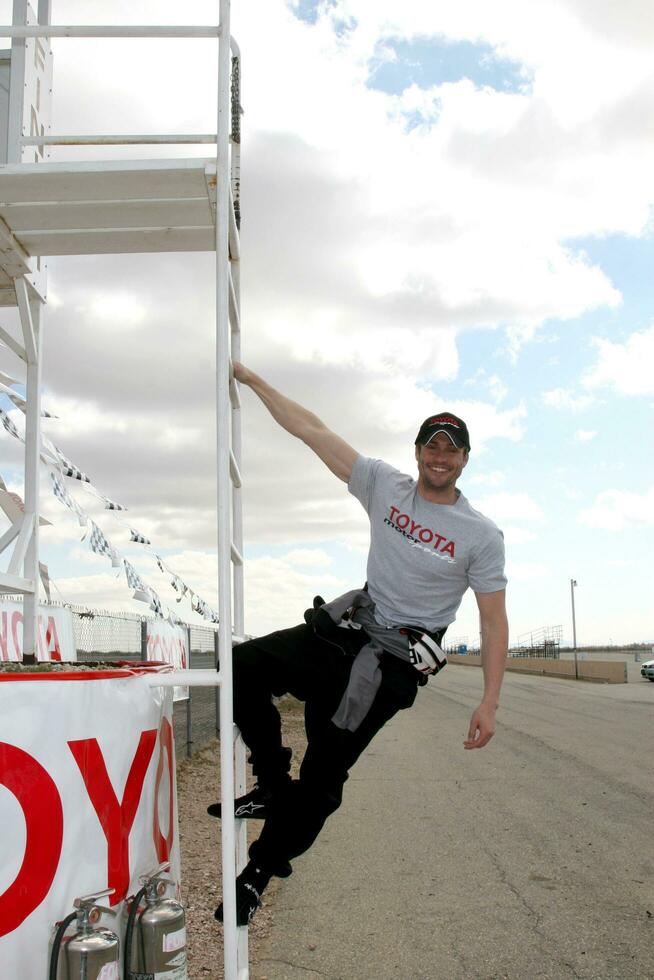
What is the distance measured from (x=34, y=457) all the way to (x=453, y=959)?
3.52 meters

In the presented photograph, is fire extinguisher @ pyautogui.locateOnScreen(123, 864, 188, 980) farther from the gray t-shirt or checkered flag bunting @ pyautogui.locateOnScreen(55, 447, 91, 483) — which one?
checkered flag bunting @ pyautogui.locateOnScreen(55, 447, 91, 483)

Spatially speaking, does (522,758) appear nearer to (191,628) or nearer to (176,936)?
(191,628)

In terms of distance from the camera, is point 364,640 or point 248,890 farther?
point 364,640

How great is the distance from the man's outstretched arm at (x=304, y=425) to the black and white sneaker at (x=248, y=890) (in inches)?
68.8

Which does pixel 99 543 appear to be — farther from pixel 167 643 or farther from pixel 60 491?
pixel 167 643

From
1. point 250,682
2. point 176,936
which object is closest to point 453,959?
point 250,682

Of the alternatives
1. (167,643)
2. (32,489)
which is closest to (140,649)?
(167,643)

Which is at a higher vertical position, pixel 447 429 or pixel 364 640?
pixel 447 429

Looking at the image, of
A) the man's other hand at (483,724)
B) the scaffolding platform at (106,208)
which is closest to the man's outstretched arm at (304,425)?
the scaffolding platform at (106,208)

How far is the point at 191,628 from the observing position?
14.9m

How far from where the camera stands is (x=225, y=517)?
3061mm

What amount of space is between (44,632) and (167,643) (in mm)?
4689

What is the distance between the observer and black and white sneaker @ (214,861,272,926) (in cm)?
349

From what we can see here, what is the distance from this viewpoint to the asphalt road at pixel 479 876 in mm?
5266
